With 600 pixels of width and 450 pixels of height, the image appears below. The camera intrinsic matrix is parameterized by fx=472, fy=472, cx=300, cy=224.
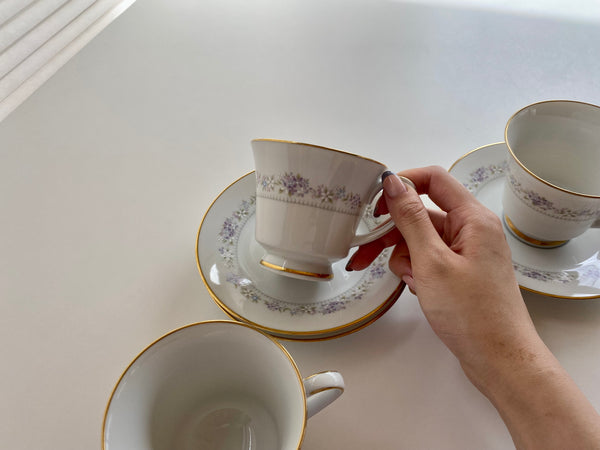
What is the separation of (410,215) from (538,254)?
0.77 feet

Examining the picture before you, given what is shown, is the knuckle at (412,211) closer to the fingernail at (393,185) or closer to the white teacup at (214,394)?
the fingernail at (393,185)

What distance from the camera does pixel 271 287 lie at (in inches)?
25.8

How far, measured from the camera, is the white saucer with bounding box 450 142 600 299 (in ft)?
2.06

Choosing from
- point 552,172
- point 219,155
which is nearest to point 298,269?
point 219,155

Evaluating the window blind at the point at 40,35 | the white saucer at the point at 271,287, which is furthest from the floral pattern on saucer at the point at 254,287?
the window blind at the point at 40,35

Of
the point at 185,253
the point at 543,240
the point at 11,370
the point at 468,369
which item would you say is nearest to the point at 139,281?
the point at 185,253

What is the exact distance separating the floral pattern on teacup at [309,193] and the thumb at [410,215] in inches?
1.7

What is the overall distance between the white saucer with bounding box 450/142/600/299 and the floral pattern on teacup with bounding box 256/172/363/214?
0.26m

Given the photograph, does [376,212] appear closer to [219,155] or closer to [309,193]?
[309,193]

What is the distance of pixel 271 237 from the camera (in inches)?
25.0

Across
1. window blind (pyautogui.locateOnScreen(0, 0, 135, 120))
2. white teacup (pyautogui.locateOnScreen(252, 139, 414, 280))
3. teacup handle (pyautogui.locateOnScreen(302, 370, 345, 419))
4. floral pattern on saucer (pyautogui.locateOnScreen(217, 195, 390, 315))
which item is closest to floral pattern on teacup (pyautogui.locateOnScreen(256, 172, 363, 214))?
white teacup (pyautogui.locateOnScreen(252, 139, 414, 280))

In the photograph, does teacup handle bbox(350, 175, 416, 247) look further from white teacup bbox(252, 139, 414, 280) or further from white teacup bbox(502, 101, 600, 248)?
white teacup bbox(502, 101, 600, 248)

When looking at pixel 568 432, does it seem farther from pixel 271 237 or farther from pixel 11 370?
pixel 11 370

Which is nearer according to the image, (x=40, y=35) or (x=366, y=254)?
(x=366, y=254)
